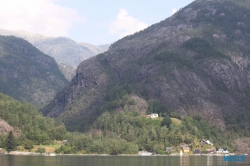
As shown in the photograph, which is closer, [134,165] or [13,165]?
[13,165]

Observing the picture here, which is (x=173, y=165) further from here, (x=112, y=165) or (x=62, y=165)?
(x=62, y=165)

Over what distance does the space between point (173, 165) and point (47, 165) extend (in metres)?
52.0

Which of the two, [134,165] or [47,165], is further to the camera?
[134,165]

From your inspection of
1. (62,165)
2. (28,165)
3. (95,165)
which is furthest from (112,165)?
(28,165)

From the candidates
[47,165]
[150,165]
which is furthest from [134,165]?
[47,165]

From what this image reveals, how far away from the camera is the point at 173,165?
19925cm

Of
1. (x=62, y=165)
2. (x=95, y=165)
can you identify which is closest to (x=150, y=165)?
(x=95, y=165)

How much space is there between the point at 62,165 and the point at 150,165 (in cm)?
3675

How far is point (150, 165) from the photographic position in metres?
198

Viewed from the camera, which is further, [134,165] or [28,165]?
[134,165]

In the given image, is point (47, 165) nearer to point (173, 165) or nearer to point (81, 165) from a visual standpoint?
point (81, 165)

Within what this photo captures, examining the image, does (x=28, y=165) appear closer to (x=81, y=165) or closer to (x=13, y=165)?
(x=13, y=165)

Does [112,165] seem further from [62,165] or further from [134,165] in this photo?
[62,165]

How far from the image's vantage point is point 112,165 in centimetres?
19438
